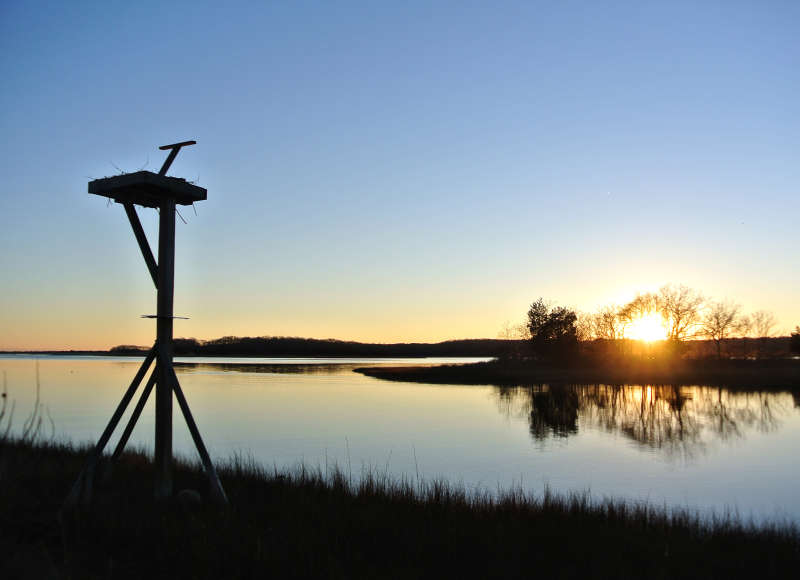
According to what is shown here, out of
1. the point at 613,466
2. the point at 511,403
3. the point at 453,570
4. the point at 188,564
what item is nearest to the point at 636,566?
the point at 453,570

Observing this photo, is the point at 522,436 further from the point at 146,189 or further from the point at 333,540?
the point at 146,189

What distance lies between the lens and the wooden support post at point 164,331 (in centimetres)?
732

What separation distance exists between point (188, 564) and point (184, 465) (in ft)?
22.6

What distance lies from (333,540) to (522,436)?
16945 millimetres

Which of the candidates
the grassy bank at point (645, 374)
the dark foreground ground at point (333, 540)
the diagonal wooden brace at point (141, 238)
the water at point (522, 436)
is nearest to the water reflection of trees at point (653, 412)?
the water at point (522, 436)

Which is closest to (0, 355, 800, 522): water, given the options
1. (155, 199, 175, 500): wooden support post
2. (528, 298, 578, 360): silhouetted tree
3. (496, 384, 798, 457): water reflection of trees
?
(496, 384, 798, 457): water reflection of trees

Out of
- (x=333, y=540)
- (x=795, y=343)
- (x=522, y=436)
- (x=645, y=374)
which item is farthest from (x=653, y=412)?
(x=795, y=343)

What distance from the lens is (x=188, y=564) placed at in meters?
5.61

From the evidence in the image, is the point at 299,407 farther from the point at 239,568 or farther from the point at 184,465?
the point at 239,568

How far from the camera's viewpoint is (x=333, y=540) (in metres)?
6.54

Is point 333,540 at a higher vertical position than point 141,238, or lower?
lower

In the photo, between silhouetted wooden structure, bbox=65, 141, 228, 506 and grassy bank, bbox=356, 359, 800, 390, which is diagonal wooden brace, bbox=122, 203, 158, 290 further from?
grassy bank, bbox=356, 359, 800, 390

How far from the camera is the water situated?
14.4 m

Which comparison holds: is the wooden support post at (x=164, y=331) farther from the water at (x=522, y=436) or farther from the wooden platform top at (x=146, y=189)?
the water at (x=522, y=436)
